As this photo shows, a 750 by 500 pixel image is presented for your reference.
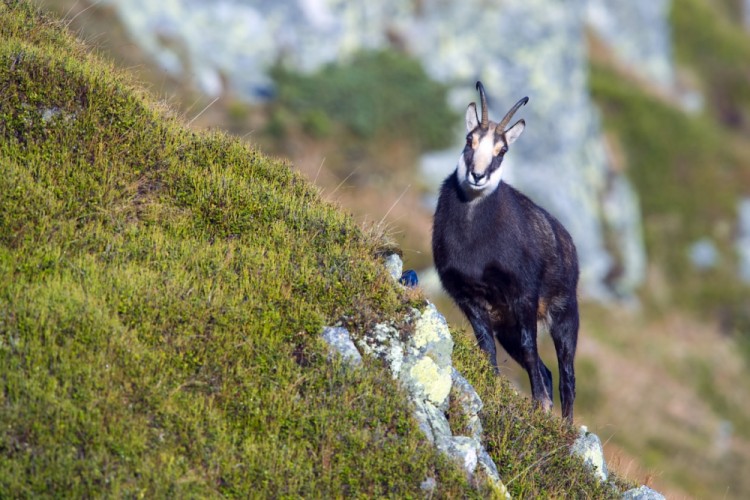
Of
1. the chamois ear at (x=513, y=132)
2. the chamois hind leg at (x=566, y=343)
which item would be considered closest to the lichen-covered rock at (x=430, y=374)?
the chamois ear at (x=513, y=132)

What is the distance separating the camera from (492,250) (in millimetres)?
10203

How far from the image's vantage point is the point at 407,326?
8.77 metres

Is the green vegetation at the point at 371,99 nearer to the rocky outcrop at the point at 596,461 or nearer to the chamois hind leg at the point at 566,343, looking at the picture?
the chamois hind leg at the point at 566,343

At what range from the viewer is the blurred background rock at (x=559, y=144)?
26.9m

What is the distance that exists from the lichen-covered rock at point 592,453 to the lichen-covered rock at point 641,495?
29cm

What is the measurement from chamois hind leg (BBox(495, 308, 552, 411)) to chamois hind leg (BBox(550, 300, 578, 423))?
680 millimetres

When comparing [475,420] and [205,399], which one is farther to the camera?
[475,420]

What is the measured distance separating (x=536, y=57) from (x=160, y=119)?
29.2 meters

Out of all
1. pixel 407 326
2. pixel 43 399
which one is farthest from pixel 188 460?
pixel 407 326

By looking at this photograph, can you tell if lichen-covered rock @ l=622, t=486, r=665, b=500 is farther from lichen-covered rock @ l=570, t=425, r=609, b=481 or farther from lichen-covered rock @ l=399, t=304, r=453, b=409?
lichen-covered rock @ l=399, t=304, r=453, b=409

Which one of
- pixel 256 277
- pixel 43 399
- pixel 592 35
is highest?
pixel 592 35

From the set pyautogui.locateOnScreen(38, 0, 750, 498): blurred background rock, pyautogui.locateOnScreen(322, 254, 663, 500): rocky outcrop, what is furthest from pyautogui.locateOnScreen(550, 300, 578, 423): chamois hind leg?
pyautogui.locateOnScreen(38, 0, 750, 498): blurred background rock

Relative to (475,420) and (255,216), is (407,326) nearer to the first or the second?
(475,420)

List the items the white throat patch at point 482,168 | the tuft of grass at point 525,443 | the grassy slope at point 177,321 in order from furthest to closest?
the white throat patch at point 482,168
the tuft of grass at point 525,443
the grassy slope at point 177,321
